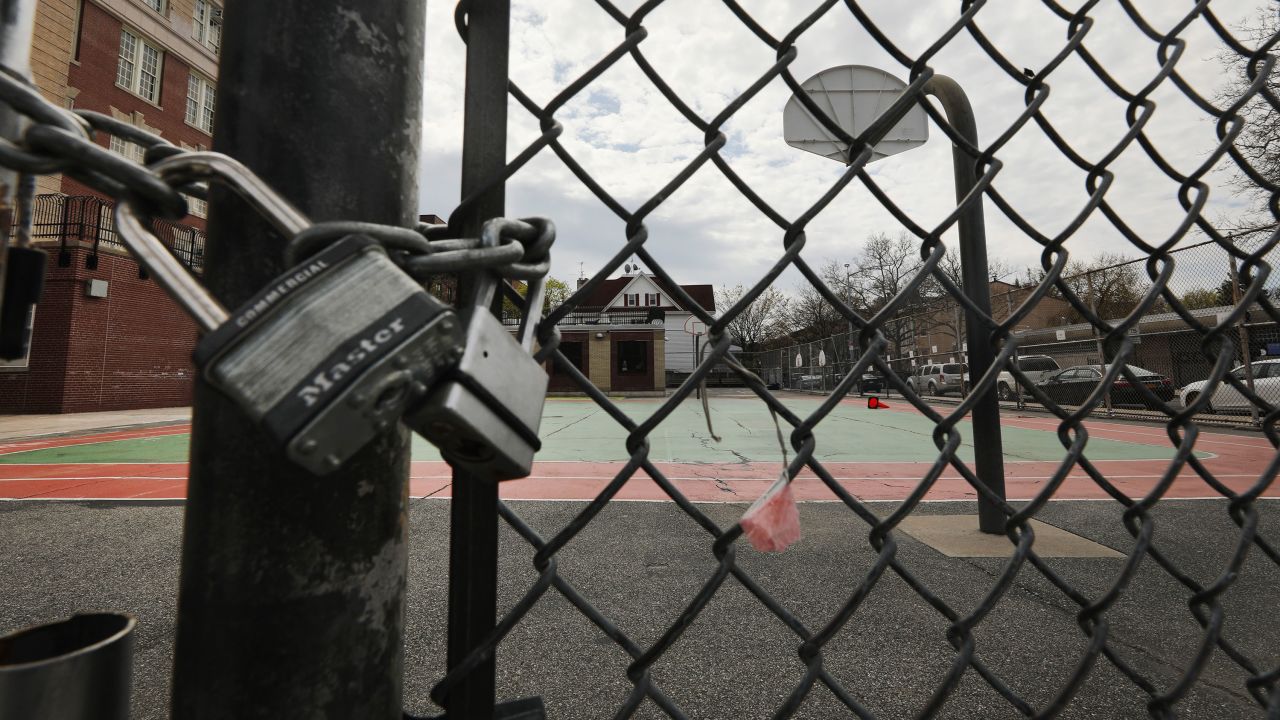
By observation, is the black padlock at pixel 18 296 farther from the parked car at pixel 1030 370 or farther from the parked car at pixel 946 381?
the parked car at pixel 946 381

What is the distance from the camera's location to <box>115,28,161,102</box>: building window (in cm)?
1603

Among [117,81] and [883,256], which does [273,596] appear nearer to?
[117,81]

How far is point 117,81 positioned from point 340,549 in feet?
74.6

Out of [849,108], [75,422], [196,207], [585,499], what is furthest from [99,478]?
[196,207]

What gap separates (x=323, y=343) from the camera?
1.30 feet

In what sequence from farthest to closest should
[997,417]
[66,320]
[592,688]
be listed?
[66,320]
[997,417]
[592,688]

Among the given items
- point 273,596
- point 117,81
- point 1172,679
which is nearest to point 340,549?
point 273,596

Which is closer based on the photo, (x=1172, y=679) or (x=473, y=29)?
(x=473, y=29)

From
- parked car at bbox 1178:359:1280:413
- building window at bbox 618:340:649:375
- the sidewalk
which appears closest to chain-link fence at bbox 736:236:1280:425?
parked car at bbox 1178:359:1280:413

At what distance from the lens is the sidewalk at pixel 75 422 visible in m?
9.52

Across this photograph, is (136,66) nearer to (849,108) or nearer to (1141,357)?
(849,108)

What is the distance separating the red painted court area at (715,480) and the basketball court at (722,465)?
13 millimetres

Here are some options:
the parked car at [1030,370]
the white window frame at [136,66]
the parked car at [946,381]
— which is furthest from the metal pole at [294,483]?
the parked car at [946,381]

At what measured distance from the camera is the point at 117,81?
1578cm
